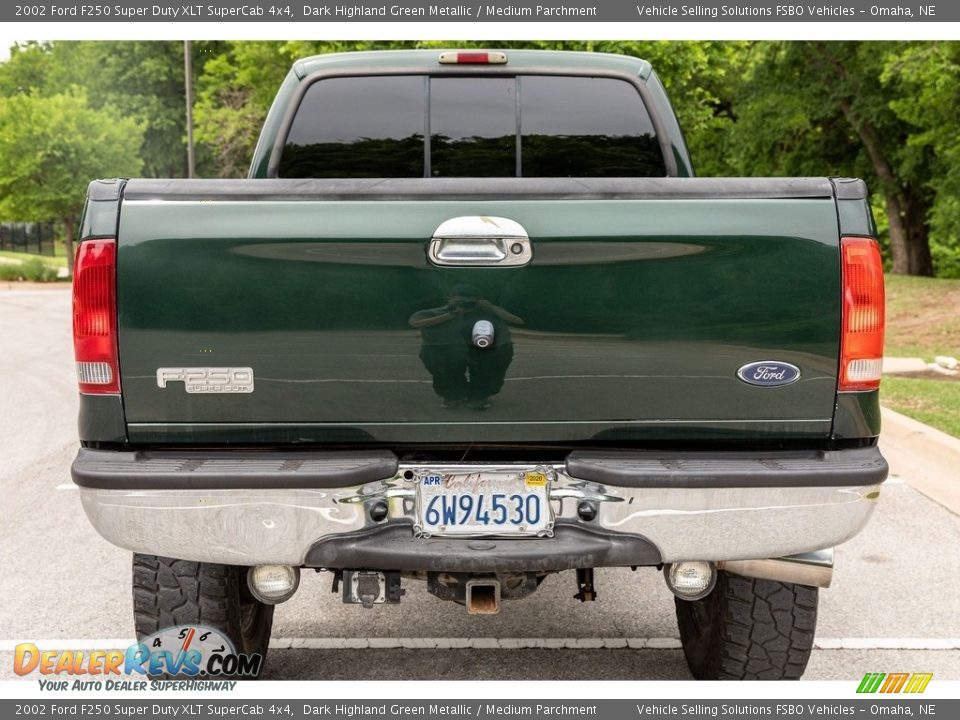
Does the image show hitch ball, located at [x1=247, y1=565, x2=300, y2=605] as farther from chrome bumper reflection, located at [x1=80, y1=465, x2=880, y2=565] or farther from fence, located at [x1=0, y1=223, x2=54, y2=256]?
fence, located at [x1=0, y1=223, x2=54, y2=256]

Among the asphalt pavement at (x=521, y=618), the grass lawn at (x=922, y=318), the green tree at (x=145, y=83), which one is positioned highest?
the green tree at (x=145, y=83)

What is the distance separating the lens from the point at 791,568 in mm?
3051

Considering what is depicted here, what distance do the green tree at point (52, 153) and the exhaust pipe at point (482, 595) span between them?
125ft

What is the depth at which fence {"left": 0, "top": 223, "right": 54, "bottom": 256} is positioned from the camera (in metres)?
54.4

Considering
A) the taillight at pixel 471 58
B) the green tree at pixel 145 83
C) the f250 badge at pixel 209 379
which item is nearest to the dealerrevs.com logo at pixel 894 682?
the f250 badge at pixel 209 379

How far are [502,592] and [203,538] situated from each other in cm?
91

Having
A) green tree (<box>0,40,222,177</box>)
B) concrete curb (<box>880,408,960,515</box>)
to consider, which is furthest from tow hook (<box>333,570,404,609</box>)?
green tree (<box>0,40,222,177</box>)

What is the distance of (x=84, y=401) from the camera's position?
9.80ft

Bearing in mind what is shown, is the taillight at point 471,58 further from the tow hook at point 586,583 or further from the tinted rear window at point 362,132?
the tow hook at point 586,583

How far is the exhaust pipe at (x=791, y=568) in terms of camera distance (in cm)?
303

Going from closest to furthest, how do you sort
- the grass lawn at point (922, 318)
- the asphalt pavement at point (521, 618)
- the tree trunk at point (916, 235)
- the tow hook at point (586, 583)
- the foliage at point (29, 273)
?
the tow hook at point (586, 583) → the asphalt pavement at point (521, 618) → the grass lawn at point (922, 318) → the tree trunk at point (916, 235) → the foliage at point (29, 273)

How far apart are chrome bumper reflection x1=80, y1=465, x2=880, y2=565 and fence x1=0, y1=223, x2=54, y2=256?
185 ft

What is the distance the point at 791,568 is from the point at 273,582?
1.56 metres

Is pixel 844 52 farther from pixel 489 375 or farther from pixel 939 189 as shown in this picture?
pixel 489 375
